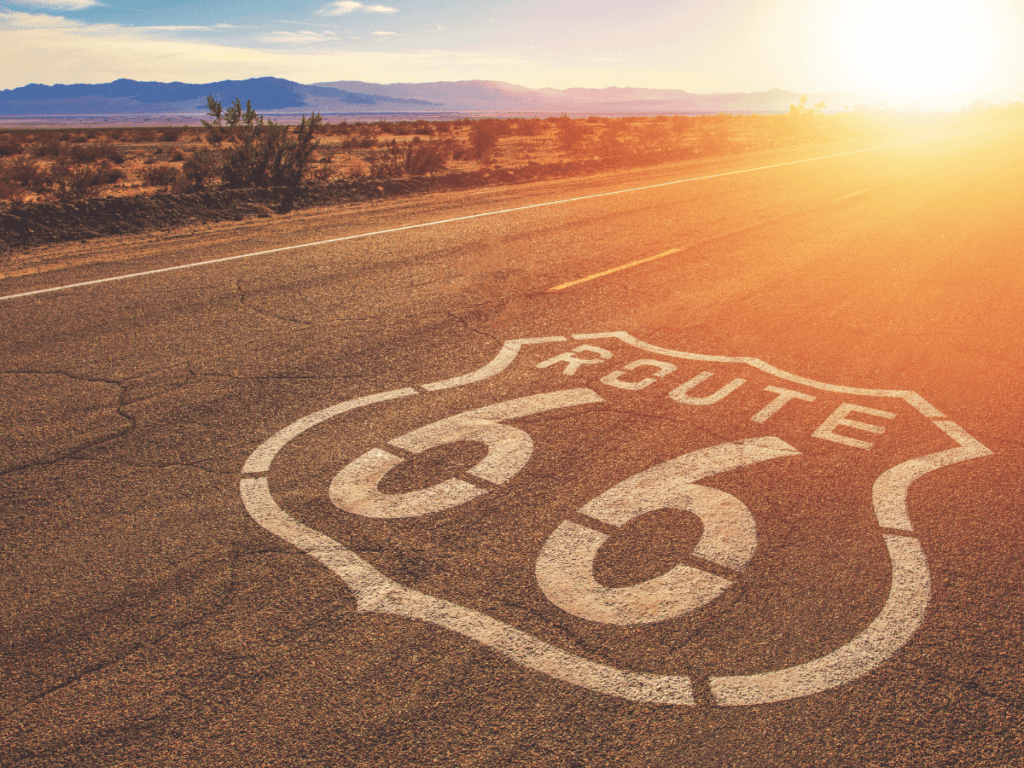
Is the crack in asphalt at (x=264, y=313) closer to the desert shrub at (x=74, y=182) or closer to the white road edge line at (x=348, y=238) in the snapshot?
the white road edge line at (x=348, y=238)

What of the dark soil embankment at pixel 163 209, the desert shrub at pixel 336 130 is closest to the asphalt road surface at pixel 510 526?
the dark soil embankment at pixel 163 209

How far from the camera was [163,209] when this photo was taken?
37.1 ft

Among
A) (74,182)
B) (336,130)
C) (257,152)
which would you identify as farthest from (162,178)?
(336,130)

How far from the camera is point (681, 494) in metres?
3.47

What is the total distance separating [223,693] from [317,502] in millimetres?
1160

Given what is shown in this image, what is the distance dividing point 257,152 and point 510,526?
14.0 m

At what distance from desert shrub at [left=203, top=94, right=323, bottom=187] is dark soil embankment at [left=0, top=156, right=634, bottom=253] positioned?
1583mm

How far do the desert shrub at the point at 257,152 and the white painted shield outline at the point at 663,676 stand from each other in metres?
12.6

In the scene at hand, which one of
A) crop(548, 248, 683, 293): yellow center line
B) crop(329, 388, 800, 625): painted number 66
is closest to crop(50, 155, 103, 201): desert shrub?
crop(548, 248, 683, 293): yellow center line

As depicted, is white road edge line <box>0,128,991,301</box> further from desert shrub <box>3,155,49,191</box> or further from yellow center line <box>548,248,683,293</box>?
desert shrub <box>3,155,49,191</box>

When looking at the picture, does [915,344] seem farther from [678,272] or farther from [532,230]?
[532,230]

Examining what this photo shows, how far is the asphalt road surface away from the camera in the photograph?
223 cm

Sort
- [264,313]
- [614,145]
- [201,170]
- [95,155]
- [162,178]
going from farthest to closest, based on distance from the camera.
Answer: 1. [614,145]
2. [95,155]
3. [162,178]
4. [201,170]
5. [264,313]

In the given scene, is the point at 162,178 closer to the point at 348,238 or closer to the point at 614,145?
the point at 348,238
